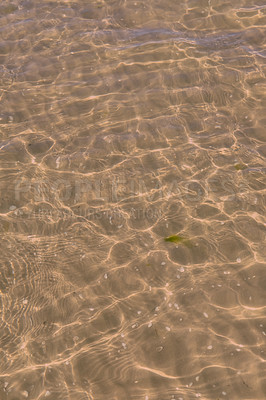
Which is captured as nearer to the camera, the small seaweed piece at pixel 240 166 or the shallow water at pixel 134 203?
the shallow water at pixel 134 203

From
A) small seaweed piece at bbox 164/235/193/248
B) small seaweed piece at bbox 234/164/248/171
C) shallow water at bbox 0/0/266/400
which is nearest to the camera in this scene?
shallow water at bbox 0/0/266/400

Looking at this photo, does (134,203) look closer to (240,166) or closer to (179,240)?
(179,240)

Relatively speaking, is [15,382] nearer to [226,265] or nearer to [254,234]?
[226,265]

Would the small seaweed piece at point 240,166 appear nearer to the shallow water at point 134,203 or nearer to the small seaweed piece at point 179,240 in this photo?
the shallow water at point 134,203

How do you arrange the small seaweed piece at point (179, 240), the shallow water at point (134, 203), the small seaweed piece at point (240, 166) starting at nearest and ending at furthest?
the shallow water at point (134, 203) < the small seaweed piece at point (179, 240) < the small seaweed piece at point (240, 166)

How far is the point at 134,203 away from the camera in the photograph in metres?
5.48

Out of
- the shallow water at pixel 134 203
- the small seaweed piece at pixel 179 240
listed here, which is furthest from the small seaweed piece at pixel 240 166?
the small seaweed piece at pixel 179 240

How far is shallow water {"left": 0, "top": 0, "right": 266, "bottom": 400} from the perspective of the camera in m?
4.09

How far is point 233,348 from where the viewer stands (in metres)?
4.12

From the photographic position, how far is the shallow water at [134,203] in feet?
13.4

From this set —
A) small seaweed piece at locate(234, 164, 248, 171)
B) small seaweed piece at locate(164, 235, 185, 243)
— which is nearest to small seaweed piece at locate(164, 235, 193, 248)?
small seaweed piece at locate(164, 235, 185, 243)

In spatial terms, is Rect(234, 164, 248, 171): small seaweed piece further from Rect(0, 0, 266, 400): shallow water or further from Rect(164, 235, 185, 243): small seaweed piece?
Rect(164, 235, 185, 243): small seaweed piece

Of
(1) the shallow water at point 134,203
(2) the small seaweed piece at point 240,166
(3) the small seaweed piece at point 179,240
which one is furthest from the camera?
(2) the small seaweed piece at point 240,166

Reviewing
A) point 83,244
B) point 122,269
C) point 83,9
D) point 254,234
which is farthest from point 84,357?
point 83,9
